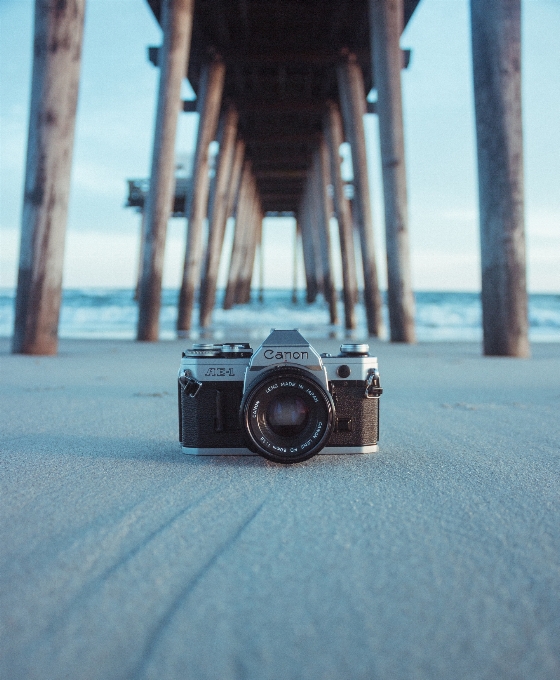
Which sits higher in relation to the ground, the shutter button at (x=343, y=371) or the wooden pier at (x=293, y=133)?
the wooden pier at (x=293, y=133)

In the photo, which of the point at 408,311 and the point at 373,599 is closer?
the point at 373,599

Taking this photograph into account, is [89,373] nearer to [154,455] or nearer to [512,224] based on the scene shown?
[154,455]

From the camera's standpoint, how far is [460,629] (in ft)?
2.78

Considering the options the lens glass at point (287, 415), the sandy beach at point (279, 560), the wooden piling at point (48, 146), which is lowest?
the sandy beach at point (279, 560)

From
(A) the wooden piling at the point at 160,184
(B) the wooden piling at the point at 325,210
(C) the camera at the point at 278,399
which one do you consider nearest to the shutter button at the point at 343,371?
(C) the camera at the point at 278,399

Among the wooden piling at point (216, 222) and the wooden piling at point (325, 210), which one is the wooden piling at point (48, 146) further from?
the wooden piling at point (325, 210)

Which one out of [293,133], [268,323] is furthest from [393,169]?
[293,133]

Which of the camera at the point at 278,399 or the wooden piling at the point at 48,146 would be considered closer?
the camera at the point at 278,399

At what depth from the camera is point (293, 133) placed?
1902cm

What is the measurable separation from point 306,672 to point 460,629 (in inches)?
8.7

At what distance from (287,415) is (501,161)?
13.7 feet

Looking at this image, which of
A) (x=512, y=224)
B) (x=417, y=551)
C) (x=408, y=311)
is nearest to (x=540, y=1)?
(x=512, y=224)

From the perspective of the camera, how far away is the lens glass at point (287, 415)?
1639mm

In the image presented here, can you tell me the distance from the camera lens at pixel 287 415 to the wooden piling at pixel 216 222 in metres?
12.0
